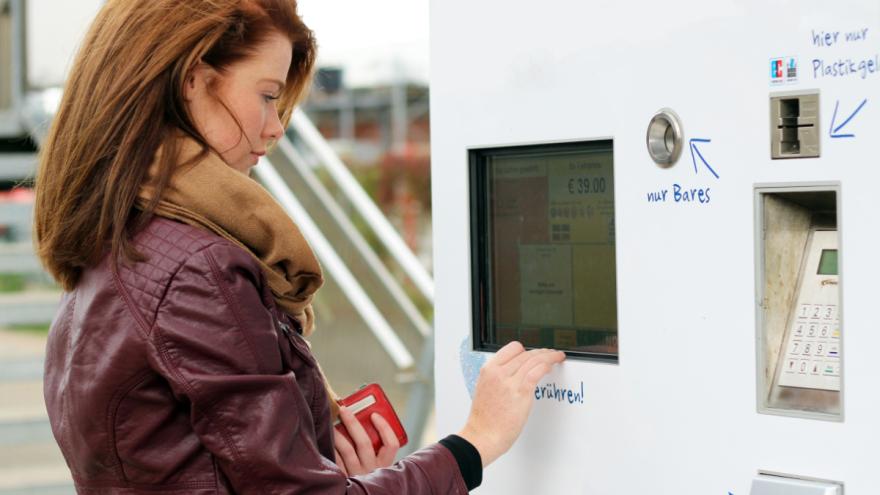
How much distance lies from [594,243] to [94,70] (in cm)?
78

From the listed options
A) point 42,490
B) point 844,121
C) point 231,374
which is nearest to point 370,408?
point 231,374

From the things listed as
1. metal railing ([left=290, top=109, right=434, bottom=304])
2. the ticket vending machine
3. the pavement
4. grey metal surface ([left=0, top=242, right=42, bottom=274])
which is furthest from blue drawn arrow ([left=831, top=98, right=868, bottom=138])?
grey metal surface ([left=0, top=242, right=42, bottom=274])

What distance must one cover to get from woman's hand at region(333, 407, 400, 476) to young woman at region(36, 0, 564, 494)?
0.23 m

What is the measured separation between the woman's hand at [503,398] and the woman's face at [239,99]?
0.50 m

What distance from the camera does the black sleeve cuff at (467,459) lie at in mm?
1709

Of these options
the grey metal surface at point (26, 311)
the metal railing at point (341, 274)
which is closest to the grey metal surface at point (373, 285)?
the metal railing at point (341, 274)

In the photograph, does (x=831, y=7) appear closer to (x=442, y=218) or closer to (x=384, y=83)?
(x=442, y=218)

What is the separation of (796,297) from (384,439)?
0.70 m

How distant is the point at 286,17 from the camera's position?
1.66 m

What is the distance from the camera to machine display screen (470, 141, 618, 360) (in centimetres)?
185

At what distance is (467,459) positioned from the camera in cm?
172

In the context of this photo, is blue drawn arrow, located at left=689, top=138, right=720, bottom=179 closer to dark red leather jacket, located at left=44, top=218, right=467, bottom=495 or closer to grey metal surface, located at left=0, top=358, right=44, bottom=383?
dark red leather jacket, located at left=44, top=218, right=467, bottom=495

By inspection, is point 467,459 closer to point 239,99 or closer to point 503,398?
point 503,398

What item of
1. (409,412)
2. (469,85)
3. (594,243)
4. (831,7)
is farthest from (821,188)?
(409,412)
